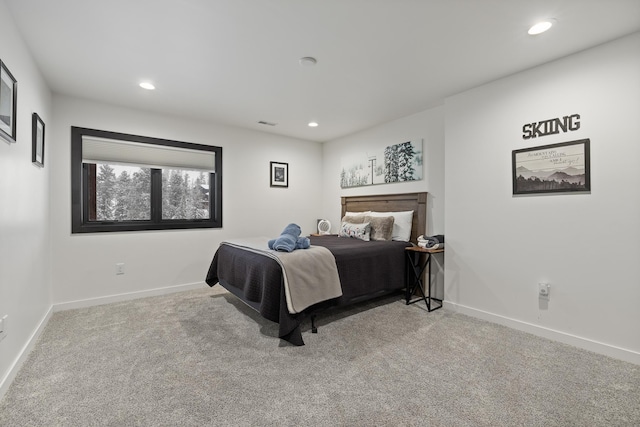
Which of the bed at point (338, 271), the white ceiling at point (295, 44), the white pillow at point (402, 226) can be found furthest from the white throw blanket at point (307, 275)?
the white ceiling at point (295, 44)

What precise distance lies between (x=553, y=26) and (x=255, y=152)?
3715 mm

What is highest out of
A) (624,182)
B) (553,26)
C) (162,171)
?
(553,26)

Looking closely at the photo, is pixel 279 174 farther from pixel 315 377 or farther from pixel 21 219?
pixel 315 377

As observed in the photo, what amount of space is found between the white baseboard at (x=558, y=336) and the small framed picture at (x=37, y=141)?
4.26 meters

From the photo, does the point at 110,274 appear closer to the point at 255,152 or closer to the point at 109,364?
the point at 109,364

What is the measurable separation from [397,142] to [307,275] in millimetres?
2461

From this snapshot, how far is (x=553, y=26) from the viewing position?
78.6 inches

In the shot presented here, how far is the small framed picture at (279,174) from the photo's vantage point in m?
4.74

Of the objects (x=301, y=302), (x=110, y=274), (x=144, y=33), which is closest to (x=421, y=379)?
(x=301, y=302)

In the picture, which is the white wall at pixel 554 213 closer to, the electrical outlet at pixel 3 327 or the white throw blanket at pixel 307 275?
the white throw blanket at pixel 307 275

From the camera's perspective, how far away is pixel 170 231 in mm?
3842

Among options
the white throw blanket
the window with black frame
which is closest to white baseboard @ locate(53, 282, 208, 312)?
the window with black frame

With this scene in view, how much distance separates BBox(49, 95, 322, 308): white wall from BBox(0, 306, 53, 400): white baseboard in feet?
2.25

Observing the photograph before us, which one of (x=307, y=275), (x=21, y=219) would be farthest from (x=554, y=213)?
(x=21, y=219)
